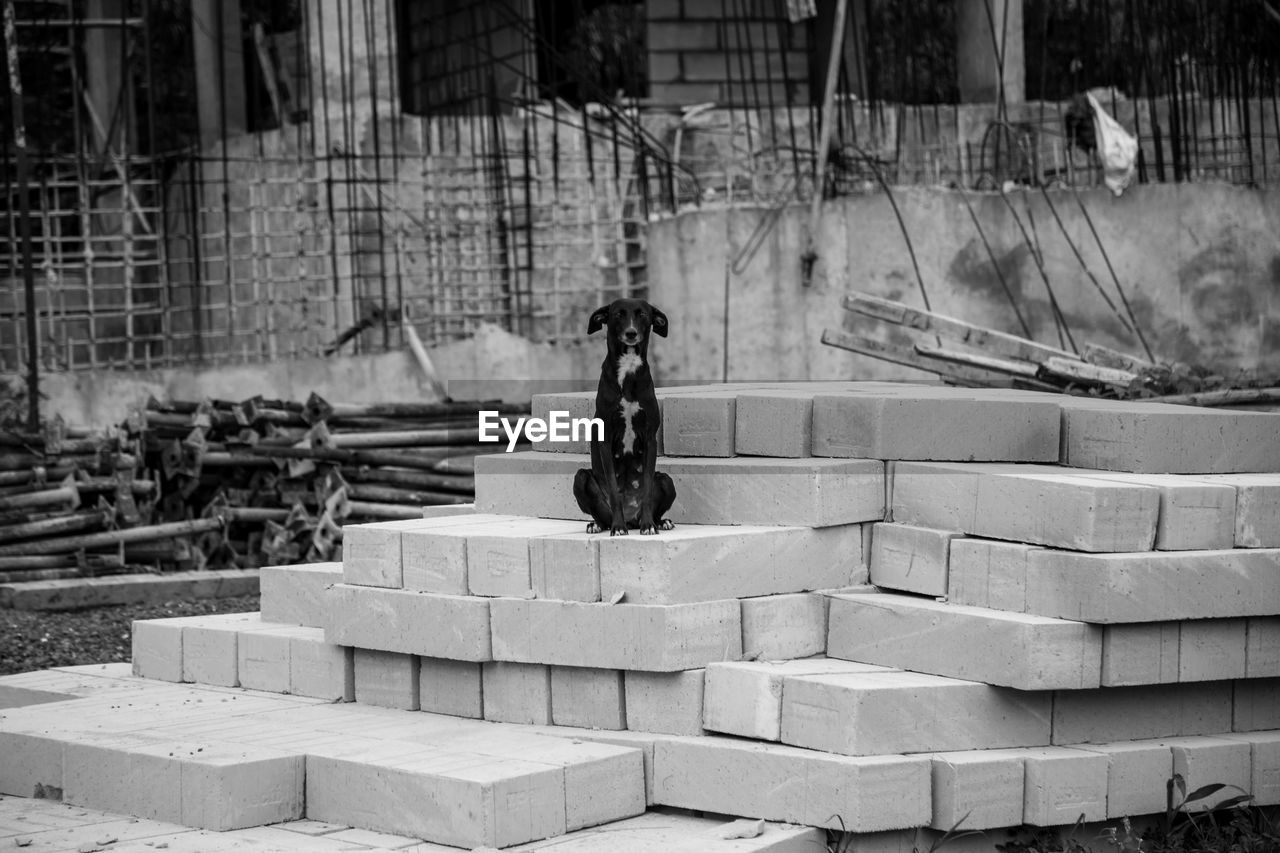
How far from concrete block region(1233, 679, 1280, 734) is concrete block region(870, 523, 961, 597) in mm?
1195

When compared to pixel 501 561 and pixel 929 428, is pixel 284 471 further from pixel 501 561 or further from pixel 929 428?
pixel 929 428

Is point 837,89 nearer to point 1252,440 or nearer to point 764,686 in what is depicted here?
point 1252,440

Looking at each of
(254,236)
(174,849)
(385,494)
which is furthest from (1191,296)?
(174,849)

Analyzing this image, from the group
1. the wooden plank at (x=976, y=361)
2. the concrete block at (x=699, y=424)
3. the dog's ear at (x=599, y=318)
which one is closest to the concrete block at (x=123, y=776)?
the dog's ear at (x=599, y=318)

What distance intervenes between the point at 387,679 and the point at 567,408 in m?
1.51

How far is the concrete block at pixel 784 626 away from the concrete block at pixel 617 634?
0.16ft

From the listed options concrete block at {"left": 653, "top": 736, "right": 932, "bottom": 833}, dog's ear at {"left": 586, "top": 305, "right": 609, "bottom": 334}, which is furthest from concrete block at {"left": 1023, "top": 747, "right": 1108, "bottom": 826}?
dog's ear at {"left": 586, "top": 305, "right": 609, "bottom": 334}

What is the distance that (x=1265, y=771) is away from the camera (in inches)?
246

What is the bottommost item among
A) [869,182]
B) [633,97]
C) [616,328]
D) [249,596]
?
[249,596]

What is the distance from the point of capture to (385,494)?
12.0m

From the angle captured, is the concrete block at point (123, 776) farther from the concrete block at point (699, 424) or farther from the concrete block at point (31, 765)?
the concrete block at point (699, 424)

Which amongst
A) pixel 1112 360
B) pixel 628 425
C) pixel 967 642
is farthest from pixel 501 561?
pixel 1112 360

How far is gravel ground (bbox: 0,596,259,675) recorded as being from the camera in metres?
9.44

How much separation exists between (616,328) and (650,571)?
0.96m
